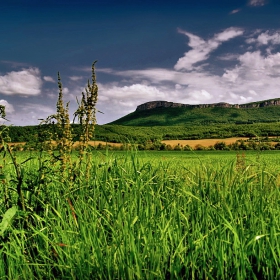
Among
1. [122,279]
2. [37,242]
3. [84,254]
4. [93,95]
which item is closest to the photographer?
[122,279]

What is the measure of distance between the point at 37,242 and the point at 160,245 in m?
1.05

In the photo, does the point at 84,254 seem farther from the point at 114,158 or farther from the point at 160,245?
the point at 114,158

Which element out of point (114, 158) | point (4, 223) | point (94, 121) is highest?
point (94, 121)

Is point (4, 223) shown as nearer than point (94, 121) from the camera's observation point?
Yes

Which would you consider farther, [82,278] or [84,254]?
[84,254]

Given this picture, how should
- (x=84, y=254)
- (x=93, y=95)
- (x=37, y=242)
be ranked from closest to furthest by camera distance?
1. (x=84, y=254)
2. (x=37, y=242)
3. (x=93, y=95)

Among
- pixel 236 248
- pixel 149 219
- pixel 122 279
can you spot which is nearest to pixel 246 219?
pixel 236 248

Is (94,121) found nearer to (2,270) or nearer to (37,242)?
(37,242)

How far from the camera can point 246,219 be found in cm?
257

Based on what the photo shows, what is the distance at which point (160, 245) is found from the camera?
6.70ft

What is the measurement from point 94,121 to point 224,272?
191 cm

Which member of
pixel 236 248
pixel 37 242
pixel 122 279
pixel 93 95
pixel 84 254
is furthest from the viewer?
pixel 93 95

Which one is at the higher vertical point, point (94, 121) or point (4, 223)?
point (94, 121)

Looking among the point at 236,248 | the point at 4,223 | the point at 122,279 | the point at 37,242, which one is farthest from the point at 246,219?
the point at 4,223
